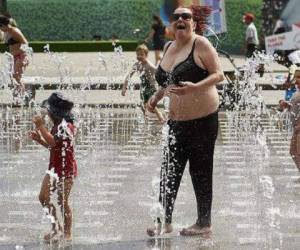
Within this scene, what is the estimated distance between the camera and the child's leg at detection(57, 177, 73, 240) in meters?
6.45

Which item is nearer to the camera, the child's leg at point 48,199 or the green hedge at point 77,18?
the child's leg at point 48,199

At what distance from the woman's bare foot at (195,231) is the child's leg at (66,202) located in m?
0.79

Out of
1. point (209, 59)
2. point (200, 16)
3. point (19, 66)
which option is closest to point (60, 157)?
point (209, 59)

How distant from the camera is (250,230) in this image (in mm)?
6922

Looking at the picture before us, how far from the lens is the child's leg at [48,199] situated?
6461 millimetres

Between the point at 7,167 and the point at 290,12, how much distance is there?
898 inches

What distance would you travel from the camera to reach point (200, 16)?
703 centimetres

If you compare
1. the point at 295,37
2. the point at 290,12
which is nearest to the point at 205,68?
the point at 295,37

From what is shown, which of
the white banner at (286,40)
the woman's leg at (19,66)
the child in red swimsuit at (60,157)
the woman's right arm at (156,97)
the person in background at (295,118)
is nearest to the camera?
the child in red swimsuit at (60,157)

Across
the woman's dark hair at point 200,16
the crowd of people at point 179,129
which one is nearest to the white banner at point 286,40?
the woman's dark hair at point 200,16

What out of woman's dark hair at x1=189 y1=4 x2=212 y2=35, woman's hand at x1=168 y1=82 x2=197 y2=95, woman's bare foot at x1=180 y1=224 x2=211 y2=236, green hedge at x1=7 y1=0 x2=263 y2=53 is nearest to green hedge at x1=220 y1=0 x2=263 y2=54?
green hedge at x1=7 y1=0 x2=263 y2=53

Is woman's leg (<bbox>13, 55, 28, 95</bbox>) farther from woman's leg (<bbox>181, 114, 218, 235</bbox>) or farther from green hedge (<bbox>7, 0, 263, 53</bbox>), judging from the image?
green hedge (<bbox>7, 0, 263, 53</bbox>)

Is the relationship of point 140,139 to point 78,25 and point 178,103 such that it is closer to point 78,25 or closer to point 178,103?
point 178,103

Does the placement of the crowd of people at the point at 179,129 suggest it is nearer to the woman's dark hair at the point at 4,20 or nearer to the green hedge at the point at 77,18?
the woman's dark hair at the point at 4,20
